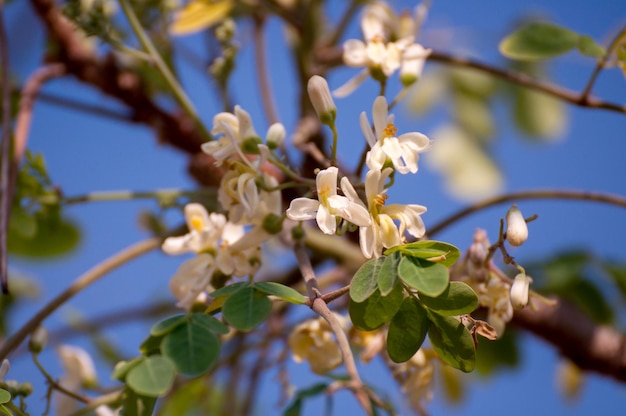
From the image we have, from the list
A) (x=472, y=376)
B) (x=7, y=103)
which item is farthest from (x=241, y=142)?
(x=472, y=376)

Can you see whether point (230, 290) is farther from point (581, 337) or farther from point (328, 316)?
point (581, 337)

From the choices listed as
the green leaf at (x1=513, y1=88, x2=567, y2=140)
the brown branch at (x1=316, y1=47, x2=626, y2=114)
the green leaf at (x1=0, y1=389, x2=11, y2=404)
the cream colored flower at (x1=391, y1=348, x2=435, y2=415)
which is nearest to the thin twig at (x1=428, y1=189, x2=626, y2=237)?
the brown branch at (x1=316, y1=47, x2=626, y2=114)

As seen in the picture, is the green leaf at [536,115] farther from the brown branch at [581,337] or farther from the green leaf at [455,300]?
the green leaf at [455,300]

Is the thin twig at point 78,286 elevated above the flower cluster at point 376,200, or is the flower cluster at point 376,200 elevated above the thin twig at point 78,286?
the flower cluster at point 376,200

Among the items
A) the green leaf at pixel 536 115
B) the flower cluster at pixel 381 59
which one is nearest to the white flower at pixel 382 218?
the flower cluster at pixel 381 59

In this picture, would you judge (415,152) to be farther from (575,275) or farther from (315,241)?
(575,275)

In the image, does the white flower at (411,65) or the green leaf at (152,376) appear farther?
the white flower at (411,65)
